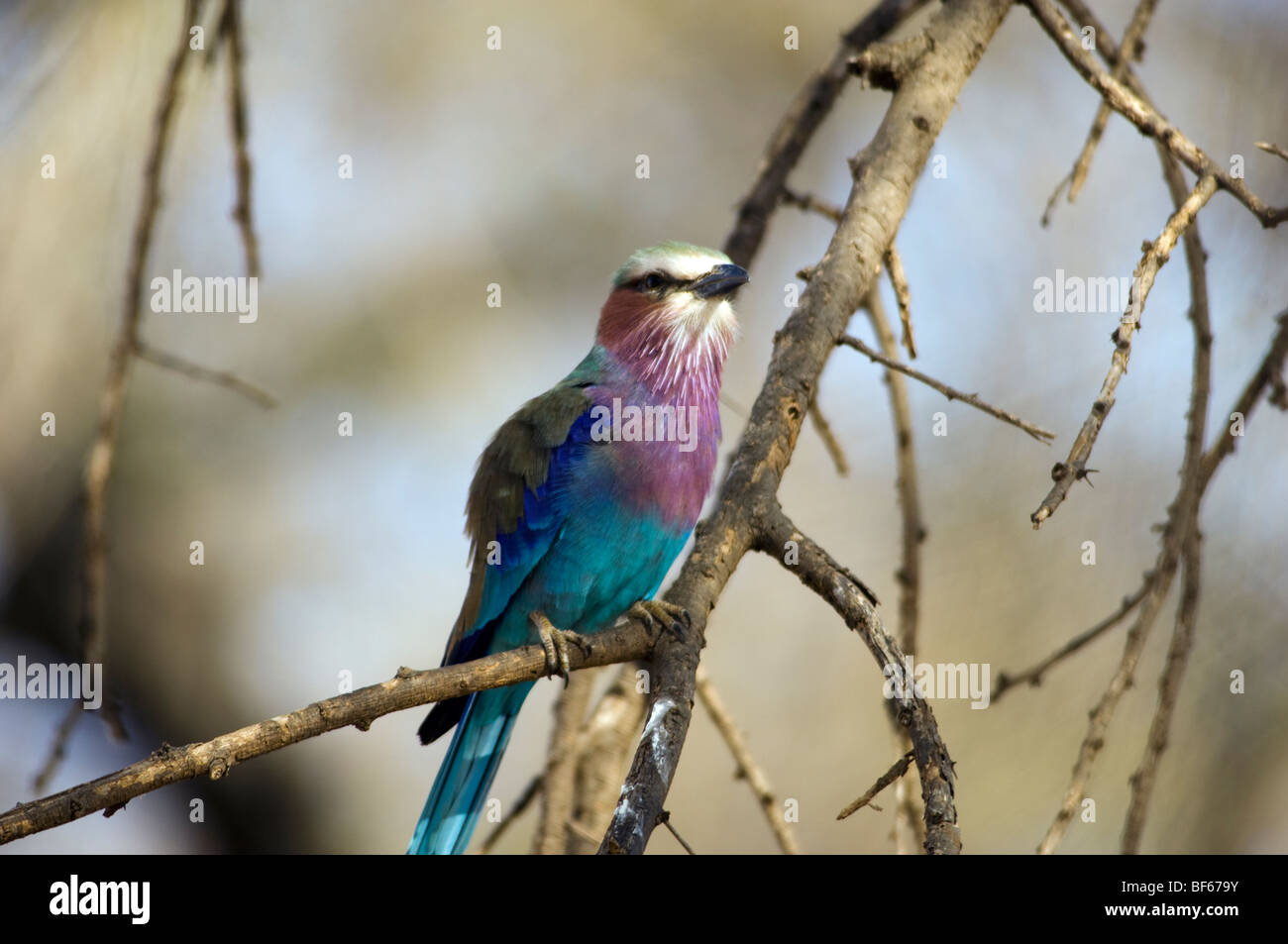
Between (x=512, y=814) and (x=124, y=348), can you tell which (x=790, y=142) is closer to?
(x=124, y=348)

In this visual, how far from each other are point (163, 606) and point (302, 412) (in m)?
1.21

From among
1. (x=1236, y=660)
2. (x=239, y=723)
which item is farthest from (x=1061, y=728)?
(x=239, y=723)

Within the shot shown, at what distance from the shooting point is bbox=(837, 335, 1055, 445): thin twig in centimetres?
221

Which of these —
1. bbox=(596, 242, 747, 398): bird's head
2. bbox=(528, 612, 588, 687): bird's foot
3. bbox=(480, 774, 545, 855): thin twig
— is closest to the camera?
bbox=(528, 612, 588, 687): bird's foot

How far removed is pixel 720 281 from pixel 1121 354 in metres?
1.65

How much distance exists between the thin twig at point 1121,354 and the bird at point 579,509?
1321 mm

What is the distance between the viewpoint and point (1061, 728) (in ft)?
12.0

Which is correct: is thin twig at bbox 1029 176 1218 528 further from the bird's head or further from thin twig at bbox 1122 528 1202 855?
the bird's head

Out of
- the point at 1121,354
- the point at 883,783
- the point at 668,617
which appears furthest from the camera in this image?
the point at 668,617

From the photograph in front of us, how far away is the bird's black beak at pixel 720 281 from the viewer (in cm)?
340

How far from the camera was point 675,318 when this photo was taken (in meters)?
3.44

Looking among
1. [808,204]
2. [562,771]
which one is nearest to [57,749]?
[562,771]
